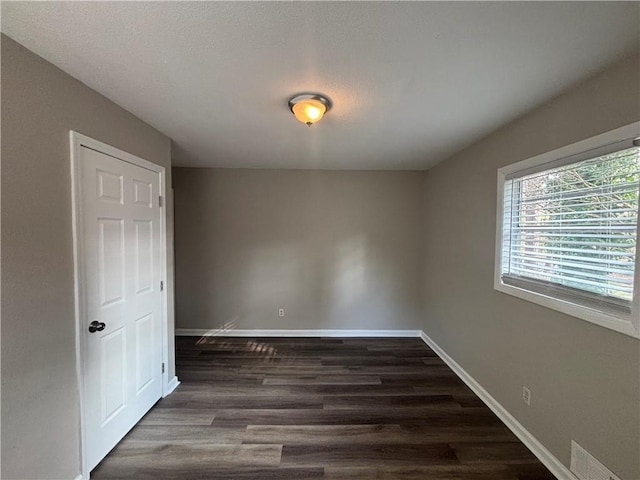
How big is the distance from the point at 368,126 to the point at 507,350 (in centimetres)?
218

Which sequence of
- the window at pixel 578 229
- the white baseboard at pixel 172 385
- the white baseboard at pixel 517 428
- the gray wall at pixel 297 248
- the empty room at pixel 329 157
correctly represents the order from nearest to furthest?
the empty room at pixel 329 157
the window at pixel 578 229
the white baseboard at pixel 517 428
the white baseboard at pixel 172 385
the gray wall at pixel 297 248

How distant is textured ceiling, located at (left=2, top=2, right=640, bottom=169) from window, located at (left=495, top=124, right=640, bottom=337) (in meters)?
0.45

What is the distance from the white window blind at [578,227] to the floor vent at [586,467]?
847mm

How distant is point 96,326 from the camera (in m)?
1.74

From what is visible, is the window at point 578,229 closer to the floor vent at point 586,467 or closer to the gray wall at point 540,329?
the gray wall at point 540,329

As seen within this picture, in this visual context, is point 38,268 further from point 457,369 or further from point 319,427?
point 457,369

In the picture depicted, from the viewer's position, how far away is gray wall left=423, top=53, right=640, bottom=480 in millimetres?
1381

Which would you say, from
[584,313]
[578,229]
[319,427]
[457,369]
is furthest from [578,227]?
[319,427]

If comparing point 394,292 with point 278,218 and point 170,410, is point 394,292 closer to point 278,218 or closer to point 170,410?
point 278,218

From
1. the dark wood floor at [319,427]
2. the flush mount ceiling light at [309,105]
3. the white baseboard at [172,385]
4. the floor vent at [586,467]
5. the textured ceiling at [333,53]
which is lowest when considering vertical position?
the dark wood floor at [319,427]

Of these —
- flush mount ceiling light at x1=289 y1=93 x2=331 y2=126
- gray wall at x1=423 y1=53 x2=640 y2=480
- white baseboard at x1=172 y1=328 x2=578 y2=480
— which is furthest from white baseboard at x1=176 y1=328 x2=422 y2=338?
flush mount ceiling light at x1=289 y1=93 x2=331 y2=126

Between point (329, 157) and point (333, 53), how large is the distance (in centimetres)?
195

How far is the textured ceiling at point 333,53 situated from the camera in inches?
42.9

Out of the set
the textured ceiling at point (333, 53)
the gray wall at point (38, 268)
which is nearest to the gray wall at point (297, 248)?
the textured ceiling at point (333, 53)
